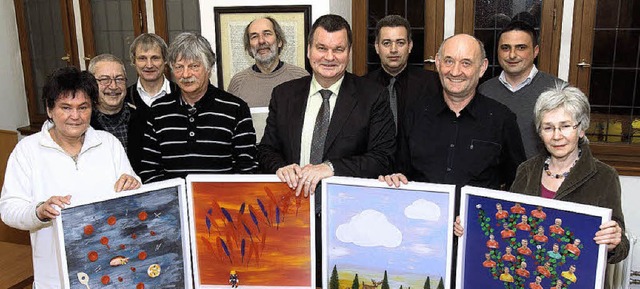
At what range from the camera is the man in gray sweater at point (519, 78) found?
263 centimetres

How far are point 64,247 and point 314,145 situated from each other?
90 centimetres

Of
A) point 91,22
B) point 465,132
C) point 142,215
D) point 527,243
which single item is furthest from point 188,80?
A: point 91,22

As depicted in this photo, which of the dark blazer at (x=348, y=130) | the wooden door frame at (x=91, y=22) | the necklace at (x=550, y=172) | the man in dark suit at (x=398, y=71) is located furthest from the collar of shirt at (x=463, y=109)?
the wooden door frame at (x=91, y=22)

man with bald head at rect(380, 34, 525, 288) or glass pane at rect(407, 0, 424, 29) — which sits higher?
glass pane at rect(407, 0, 424, 29)

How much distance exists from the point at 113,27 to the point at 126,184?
3.09m

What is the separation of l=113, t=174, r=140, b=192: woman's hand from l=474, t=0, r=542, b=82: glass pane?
2.68 metres

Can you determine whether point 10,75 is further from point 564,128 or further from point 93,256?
point 564,128

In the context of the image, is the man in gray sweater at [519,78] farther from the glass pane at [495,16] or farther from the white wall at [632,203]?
the white wall at [632,203]

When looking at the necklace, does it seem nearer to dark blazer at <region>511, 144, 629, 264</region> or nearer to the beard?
dark blazer at <region>511, 144, 629, 264</region>

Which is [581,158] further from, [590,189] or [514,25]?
[514,25]

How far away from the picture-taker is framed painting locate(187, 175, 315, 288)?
1.84m

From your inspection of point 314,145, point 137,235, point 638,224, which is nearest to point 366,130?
point 314,145

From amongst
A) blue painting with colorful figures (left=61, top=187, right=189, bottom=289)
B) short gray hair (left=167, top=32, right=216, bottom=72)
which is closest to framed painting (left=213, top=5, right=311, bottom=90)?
short gray hair (left=167, top=32, right=216, bottom=72)

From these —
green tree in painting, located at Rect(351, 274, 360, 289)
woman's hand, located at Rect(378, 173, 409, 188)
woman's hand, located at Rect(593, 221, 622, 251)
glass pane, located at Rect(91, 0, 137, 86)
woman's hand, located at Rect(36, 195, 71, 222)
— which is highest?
glass pane, located at Rect(91, 0, 137, 86)
